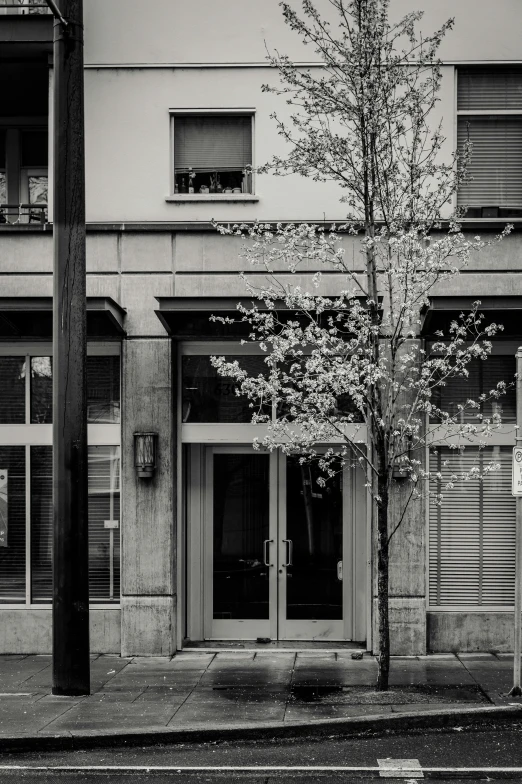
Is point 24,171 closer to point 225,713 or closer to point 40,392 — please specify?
point 40,392

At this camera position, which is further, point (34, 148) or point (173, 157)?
point (34, 148)

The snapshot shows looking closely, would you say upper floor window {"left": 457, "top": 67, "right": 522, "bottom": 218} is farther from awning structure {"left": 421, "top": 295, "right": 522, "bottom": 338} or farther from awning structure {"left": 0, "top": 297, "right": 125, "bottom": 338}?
awning structure {"left": 0, "top": 297, "right": 125, "bottom": 338}

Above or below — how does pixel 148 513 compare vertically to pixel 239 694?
above

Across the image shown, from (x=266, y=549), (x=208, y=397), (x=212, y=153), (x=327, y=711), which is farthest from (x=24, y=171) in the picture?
(x=327, y=711)

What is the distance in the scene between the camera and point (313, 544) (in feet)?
43.9

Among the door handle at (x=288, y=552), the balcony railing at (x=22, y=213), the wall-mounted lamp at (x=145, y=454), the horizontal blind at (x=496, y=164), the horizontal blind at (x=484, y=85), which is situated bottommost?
the door handle at (x=288, y=552)

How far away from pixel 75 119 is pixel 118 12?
3361 mm

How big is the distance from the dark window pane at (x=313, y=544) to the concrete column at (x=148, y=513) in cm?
168

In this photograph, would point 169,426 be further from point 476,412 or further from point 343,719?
point 343,719

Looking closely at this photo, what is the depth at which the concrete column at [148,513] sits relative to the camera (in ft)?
42.2

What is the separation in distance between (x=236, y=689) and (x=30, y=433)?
470 cm

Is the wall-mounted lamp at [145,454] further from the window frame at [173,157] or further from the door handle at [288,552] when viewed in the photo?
the window frame at [173,157]

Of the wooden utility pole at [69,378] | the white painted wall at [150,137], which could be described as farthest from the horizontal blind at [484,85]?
the wooden utility pole at [69,378]

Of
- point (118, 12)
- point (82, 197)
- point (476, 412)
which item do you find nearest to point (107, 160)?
point (118, 12)
